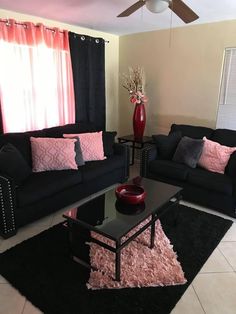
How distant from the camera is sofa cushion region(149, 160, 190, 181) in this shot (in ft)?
10.3

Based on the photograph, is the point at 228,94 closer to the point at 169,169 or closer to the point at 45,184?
the point at 169,169

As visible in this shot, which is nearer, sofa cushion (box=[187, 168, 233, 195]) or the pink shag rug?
the pink shag rug

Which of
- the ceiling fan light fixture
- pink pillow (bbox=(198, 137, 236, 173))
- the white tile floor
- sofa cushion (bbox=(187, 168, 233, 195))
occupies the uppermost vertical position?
the ceiling fan light fixture

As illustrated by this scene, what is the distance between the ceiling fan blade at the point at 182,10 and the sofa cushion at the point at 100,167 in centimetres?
189

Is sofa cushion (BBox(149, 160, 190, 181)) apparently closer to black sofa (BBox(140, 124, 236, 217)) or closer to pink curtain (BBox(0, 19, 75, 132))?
black sofa (BBox(140, 124, 236, 217))

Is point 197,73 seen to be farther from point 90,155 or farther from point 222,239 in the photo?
point 222,239

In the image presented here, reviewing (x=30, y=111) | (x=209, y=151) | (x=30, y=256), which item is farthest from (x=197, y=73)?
(x=30, y=256)

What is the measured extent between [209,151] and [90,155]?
5.13 feet

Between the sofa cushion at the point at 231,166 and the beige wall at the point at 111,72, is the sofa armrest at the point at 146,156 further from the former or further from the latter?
the beige wall at the point at 111,72

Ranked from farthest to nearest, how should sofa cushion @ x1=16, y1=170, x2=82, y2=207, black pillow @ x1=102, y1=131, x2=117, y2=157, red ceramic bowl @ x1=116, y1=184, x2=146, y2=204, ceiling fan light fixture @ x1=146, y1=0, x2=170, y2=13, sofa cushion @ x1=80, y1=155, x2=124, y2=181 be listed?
black pillow @ x1=102, y1=131, x2=117, y2=157, sofa cushion @ x1=80, y1=155, x2=124, y2=181, sofa cushion @ x1=16, y1=170, x2=82, y2=207, red ceramic bowl @ x1=116, y1=184, x2=146, y2=204, ceiling fan light fixture @ x1=146, y1=0, x2=170, y2=13

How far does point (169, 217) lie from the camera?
2.79m

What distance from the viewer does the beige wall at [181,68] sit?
11.9 feet

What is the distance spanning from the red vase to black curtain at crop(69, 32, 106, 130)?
576 mm

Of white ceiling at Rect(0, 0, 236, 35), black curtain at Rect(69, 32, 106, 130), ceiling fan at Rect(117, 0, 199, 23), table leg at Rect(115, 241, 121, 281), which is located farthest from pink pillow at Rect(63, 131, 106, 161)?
table leg at Rect(115, 241, 121, 281)
